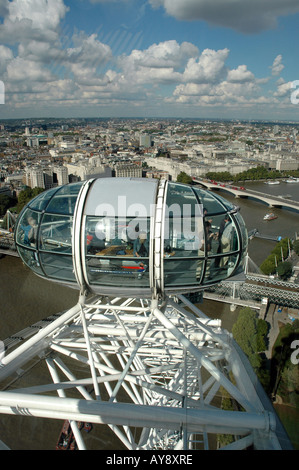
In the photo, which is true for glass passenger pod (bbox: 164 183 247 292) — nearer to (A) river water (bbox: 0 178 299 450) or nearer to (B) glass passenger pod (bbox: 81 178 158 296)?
(B) glass passenger pod (bbox: 81 178 158 296)

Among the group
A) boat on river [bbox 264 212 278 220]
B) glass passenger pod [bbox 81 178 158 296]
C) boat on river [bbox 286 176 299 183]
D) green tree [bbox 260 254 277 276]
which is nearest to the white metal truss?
glass passenger pod [bbox 81 178 158 296]

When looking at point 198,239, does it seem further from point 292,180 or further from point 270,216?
point 292,180

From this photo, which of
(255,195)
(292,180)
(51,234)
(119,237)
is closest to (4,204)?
(255,195)

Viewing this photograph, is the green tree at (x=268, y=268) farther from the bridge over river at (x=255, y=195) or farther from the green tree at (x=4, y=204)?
the green tree at (x=4, y=204)

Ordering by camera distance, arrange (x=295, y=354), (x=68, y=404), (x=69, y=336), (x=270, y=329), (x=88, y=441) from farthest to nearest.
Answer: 1. (x=270, y=329)
2. (x=295, y=354)
3. (x=69, y=336)
4. (x=88, y=441)
5. (x=68, y=404)

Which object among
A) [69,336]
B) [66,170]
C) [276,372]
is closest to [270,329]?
[276,372]
